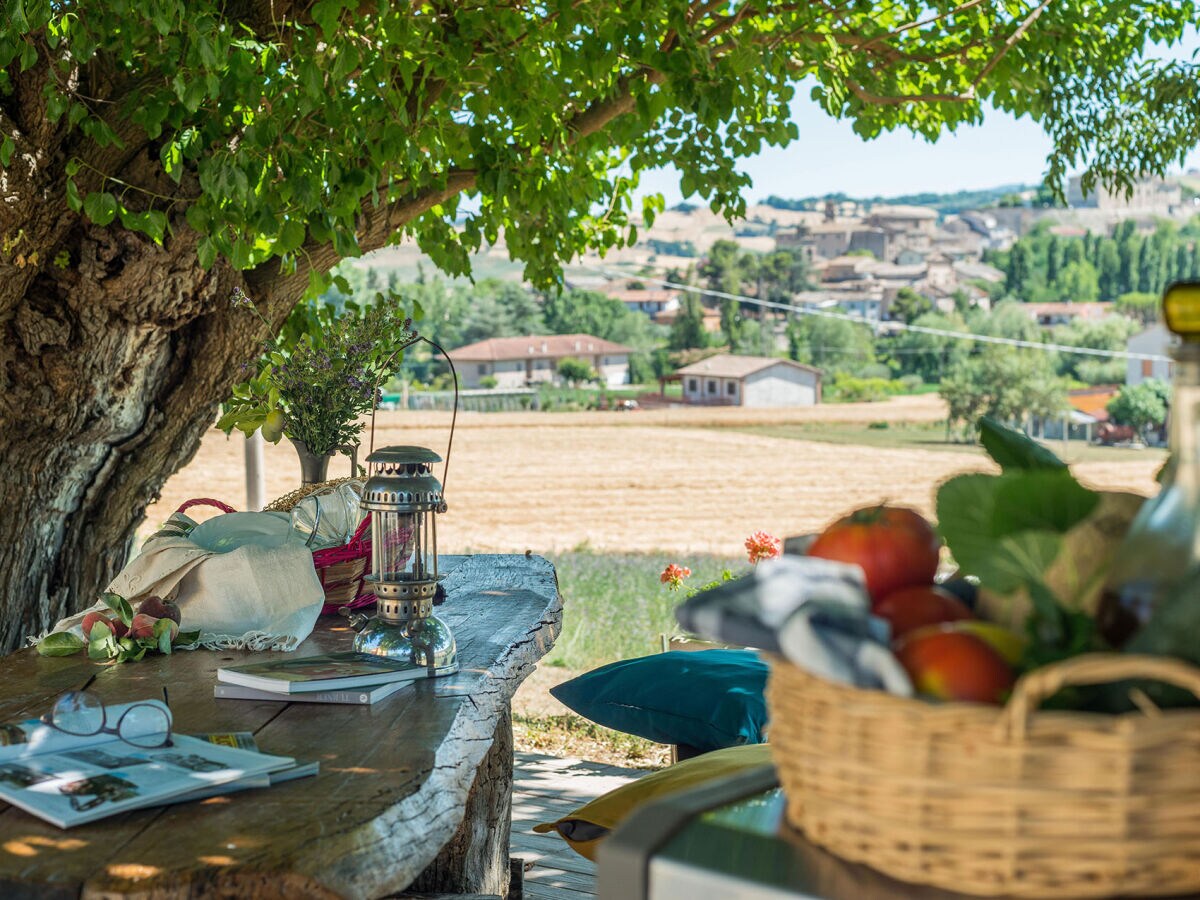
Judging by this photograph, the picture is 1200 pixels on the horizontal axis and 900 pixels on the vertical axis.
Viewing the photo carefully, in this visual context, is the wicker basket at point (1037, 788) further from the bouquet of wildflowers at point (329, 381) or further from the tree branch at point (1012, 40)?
the tree branch at point (1012, 40)

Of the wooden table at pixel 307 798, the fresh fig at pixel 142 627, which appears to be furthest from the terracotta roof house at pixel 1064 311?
the fresh fig at pixel 142 627

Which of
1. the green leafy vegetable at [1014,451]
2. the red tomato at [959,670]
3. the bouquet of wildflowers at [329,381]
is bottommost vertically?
the red tomato at [959,670]

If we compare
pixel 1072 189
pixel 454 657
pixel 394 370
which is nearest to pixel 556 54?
pixel 394 370

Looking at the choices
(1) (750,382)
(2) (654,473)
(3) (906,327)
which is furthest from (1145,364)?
(2) (654,473)

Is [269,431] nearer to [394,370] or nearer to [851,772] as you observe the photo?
[394,370]

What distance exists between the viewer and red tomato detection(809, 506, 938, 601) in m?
0.87

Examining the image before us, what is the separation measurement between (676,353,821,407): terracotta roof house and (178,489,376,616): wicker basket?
25.8 metres

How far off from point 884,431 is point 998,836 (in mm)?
26720

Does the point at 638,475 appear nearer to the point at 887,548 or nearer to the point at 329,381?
the point at 329,381

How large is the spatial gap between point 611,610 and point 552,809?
3.89m

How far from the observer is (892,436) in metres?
26.1

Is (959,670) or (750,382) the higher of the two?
(750,382)

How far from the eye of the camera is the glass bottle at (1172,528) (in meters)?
0.72

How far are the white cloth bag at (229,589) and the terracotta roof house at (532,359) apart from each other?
2778 centimetres
